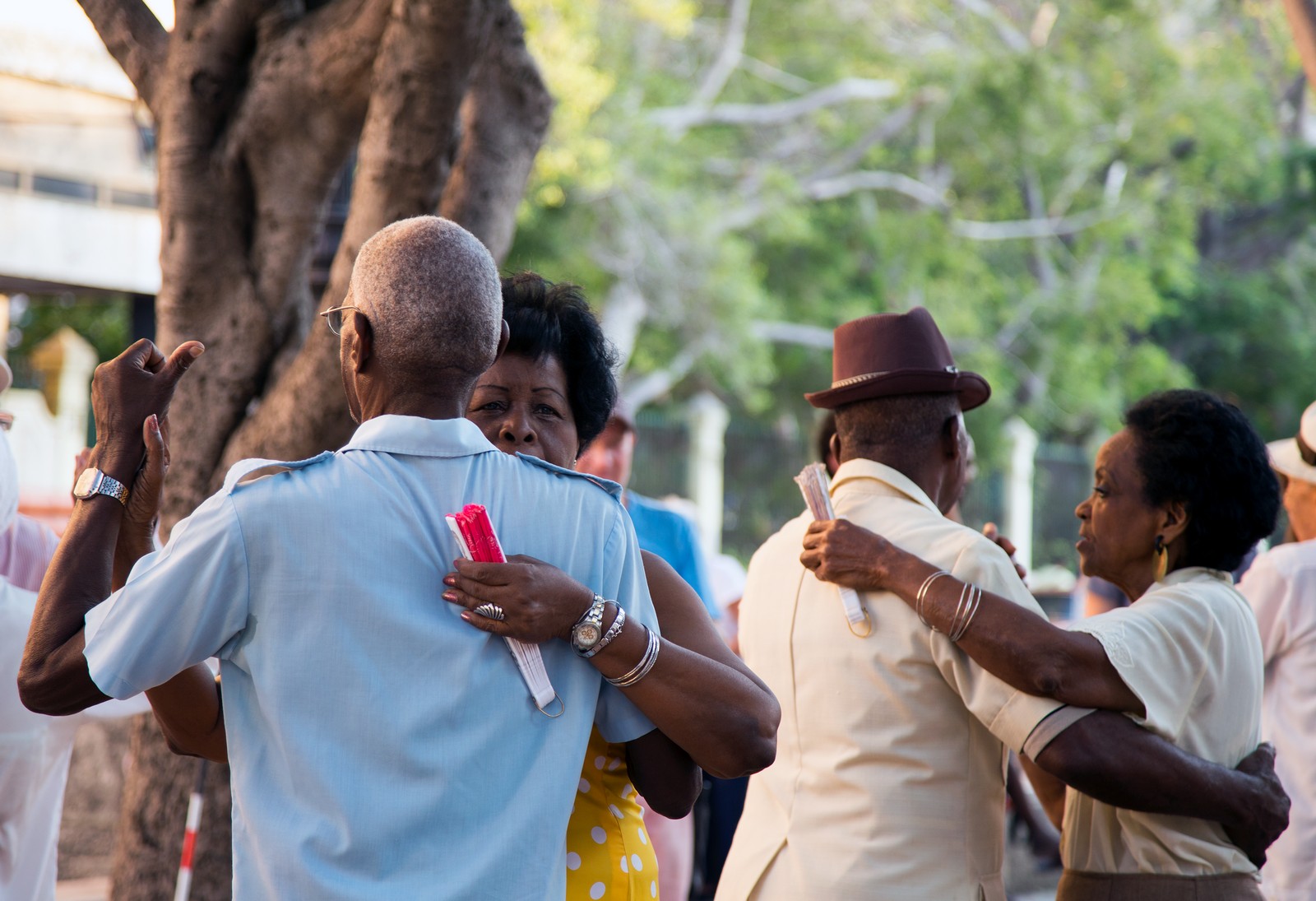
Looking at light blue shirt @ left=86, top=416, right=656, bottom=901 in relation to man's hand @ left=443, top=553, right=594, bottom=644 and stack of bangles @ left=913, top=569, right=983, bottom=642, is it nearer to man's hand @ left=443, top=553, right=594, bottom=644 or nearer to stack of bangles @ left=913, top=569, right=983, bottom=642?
man's hand @ left=443, top=553, right=594, bottom=644

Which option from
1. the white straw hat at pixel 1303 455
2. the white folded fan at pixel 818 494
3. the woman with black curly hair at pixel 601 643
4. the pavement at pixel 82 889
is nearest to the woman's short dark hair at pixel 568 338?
the woman with black curly hair at pixel 601 643

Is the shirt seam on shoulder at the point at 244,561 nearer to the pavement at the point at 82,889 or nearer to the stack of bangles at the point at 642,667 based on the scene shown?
the stack of bangles at the point at 642,667

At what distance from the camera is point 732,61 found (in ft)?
65.9

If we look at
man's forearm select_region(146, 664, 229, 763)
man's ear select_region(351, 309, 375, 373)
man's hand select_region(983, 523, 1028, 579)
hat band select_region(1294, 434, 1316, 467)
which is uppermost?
man's ear select_region(351, 309, 375, 373)

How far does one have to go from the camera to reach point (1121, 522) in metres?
2.93

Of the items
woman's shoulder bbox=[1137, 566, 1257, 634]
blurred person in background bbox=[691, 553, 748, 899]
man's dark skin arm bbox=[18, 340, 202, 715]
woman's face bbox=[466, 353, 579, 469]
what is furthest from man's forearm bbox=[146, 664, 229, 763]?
blurred person in background bbox=[691, 553, 748, 899]

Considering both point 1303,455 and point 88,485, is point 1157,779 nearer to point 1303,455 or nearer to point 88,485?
point 1303,455

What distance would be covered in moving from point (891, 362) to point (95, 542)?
5.60 feet

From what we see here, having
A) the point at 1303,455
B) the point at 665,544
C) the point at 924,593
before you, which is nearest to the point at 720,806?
the point at 665,544

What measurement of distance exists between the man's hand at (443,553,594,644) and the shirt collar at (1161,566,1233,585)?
161 centimetres

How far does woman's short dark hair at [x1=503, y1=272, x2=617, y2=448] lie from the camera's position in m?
2.48

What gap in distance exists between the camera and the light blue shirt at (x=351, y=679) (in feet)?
5.57

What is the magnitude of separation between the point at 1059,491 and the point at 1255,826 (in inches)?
620

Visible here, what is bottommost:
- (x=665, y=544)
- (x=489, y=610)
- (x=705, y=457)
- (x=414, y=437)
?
(x=705, y=457)
